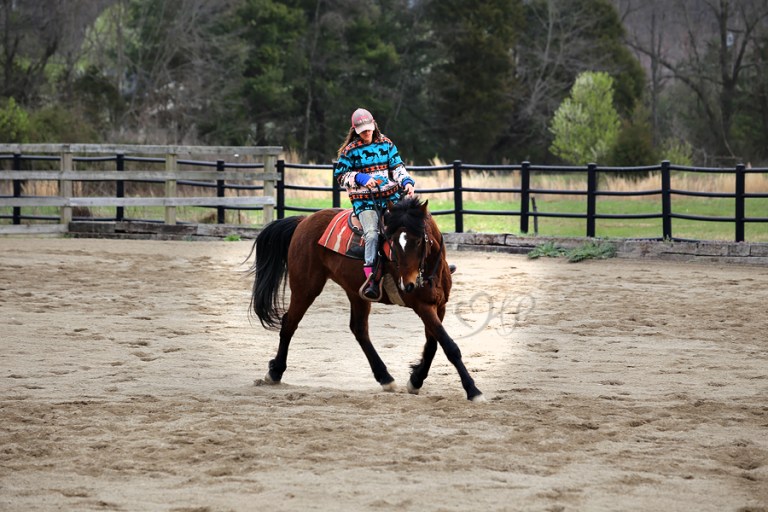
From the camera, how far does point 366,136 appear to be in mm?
8000

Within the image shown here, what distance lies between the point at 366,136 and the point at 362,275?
1.02 meters

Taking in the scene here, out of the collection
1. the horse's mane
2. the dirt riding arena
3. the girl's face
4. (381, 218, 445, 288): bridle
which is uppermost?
the girl's face

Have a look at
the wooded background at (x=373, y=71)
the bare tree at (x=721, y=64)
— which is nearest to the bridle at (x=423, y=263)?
the wooded background at (x=373, y=71)

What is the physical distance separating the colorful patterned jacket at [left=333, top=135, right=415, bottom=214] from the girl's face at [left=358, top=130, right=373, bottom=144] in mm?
41

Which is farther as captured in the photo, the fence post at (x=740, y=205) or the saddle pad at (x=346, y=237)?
the fence post at (x=740, y=205)

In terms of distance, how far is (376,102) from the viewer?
47594mm

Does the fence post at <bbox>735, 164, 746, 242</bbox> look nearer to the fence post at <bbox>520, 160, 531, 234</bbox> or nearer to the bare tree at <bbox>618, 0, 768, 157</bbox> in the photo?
the fence post at <bbox>520, 160, 531, 234</bbox>

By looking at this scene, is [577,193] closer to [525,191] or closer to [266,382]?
[525,191]

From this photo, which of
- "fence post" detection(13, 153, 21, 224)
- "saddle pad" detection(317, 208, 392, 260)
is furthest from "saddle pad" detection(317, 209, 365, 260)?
"fence post" detection(13, 153, 21, 224)

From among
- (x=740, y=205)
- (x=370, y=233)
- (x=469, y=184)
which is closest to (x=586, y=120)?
(x=469, y=184)

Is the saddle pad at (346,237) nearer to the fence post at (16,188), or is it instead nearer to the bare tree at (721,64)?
the fence post at (16,188)

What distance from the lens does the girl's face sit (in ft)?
26.1

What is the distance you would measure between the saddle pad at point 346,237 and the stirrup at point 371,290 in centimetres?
28

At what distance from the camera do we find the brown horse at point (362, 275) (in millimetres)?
7355
